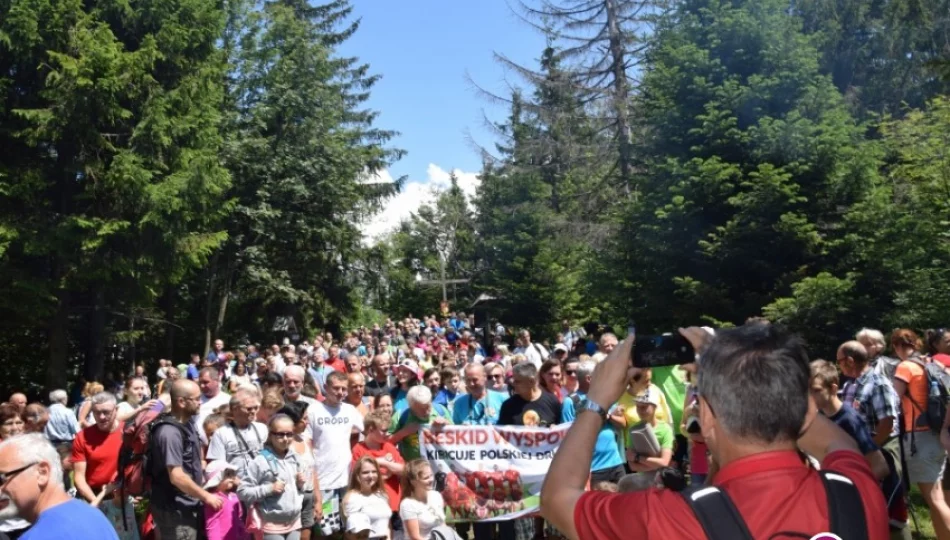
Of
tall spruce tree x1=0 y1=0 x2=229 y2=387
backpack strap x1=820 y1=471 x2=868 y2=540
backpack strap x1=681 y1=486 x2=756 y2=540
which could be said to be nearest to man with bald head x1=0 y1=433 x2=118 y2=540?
backpack strap x1=681 y1=486 x2=756 y2=540

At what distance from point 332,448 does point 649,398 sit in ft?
9.94

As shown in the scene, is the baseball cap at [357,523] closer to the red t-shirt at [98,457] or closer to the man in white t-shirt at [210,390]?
the red t-shirt at [98,457]

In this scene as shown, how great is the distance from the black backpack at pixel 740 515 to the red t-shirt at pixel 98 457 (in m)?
7.37

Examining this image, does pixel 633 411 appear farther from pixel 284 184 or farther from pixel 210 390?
pixel 284 184

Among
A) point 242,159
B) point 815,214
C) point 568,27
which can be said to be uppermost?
point 568,27

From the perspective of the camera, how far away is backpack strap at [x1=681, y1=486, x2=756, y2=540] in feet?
6.53

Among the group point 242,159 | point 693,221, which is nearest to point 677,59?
point 693,221

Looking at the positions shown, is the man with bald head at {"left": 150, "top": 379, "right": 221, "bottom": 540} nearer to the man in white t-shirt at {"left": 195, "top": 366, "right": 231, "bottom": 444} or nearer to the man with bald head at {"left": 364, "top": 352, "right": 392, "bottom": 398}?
the man in white t-shirt at {"left": 195, "top": 366, "right": 231, "bottom": 444}

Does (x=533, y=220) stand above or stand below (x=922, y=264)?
above

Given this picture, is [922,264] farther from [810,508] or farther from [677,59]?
[810,508]

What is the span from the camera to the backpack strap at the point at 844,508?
2061 millimetres

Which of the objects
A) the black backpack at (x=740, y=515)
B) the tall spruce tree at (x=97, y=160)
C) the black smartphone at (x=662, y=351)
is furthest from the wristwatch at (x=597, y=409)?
the tall spruce tree at (x=97, y=160)

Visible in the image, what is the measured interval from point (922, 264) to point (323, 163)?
77.8 feet

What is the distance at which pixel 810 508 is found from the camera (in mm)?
2053
